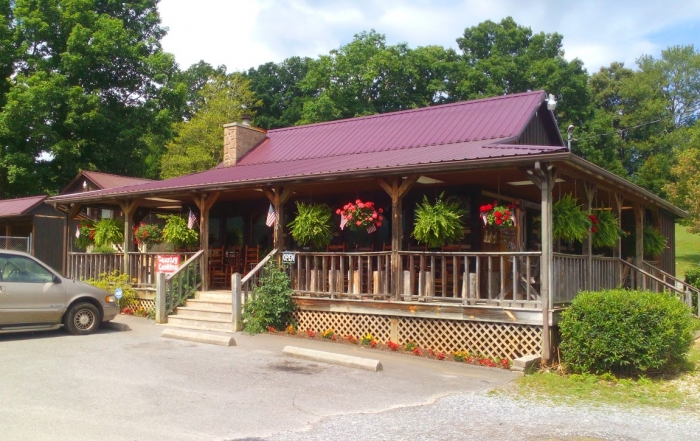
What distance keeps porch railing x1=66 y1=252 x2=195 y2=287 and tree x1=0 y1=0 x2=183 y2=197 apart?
12884 millimetres

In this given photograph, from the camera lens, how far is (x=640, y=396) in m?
8.41

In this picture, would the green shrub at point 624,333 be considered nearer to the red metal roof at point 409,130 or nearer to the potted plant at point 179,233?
the red metal roof at point 409,130

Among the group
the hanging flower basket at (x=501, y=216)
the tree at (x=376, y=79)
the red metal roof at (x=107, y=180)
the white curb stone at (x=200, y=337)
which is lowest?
the white curb stone at (x=200, y=337)

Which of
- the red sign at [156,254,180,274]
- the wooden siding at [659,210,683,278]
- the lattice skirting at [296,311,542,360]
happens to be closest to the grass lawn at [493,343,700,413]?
the lattice skirting at [296,311,542,360]

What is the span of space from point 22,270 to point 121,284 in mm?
4618

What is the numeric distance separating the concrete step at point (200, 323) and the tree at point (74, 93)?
18.0 m

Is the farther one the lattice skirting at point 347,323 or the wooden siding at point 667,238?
the wooden siding at point 667,238

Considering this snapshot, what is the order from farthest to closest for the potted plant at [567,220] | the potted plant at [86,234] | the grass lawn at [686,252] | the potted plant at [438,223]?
the grass lawn at [686,252], the potted plant at [86,234], the potted plant at [438,223], the potted plant at [567,220]

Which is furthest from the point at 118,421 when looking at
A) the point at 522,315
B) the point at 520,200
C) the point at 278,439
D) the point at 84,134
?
the point at 84,134

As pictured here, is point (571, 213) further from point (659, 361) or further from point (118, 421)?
point (118, 421)

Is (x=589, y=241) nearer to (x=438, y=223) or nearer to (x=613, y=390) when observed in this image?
(x=438, y=223)

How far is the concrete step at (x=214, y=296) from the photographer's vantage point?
46.9 feet

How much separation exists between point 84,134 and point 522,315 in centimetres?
2658

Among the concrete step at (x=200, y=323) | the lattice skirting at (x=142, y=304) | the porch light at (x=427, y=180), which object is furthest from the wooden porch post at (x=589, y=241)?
the lattice skirting at (x=142, y=304)
